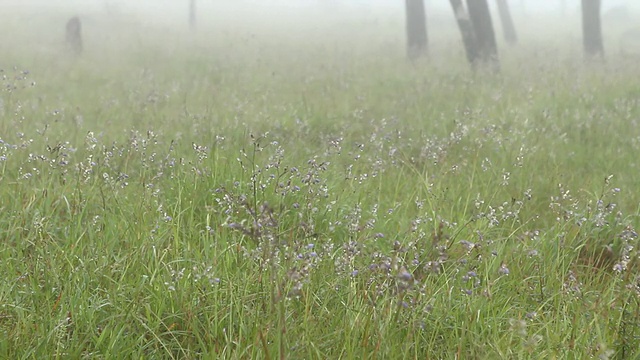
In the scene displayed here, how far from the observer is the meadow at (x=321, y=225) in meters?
2.29

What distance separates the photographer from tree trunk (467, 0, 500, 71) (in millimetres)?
12828

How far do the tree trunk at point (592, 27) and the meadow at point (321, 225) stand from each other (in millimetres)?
7392

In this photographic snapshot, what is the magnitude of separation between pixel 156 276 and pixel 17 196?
1.48 metres

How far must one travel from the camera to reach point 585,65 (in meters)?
13.3

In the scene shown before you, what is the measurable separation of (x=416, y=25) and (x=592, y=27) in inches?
205

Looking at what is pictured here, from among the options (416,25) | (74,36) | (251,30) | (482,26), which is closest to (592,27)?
(416,25)

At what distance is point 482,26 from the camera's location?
1305 centimetres

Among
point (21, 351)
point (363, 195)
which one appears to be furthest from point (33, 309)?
point (363, 195)

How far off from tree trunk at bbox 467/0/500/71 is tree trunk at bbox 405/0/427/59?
3127 mm

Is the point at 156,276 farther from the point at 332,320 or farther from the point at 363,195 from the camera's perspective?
the point at 363,195

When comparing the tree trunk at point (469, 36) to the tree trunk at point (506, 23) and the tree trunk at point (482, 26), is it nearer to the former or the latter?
the tree trunk at point (482, 26)

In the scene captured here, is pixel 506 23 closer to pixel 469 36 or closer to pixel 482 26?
pixel 482 26

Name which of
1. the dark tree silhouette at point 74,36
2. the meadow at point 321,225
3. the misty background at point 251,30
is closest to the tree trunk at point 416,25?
the misty background at point 251,30

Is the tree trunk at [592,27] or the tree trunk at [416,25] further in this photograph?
the tree trunk at [592,27]
